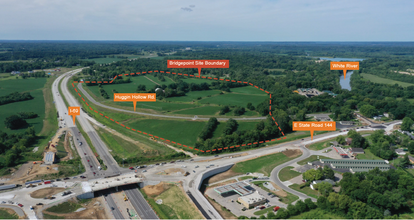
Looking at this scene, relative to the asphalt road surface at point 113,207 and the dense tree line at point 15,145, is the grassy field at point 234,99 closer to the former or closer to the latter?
the dense tree line at point 15,145

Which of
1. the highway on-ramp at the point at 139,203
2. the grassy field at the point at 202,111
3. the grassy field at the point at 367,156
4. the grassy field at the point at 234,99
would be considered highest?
the grassy field at the point at 234,99

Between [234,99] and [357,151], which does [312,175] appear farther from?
[234,99]

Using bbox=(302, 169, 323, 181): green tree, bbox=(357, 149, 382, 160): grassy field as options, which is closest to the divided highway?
bbox=(302, 169, 323, 181): green tree

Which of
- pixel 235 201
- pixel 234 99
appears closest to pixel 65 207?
pixel 235 201

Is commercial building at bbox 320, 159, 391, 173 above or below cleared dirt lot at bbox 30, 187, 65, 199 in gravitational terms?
below

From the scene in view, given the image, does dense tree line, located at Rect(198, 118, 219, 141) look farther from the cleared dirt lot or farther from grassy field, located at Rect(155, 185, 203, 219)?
the cleared dirt lot

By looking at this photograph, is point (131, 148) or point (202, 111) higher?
point (202, 111)

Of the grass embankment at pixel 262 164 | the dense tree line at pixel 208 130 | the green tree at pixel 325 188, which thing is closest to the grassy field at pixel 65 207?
the grass embankment at pixel 262 164

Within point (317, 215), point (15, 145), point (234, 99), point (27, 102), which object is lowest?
point (317, 215)
